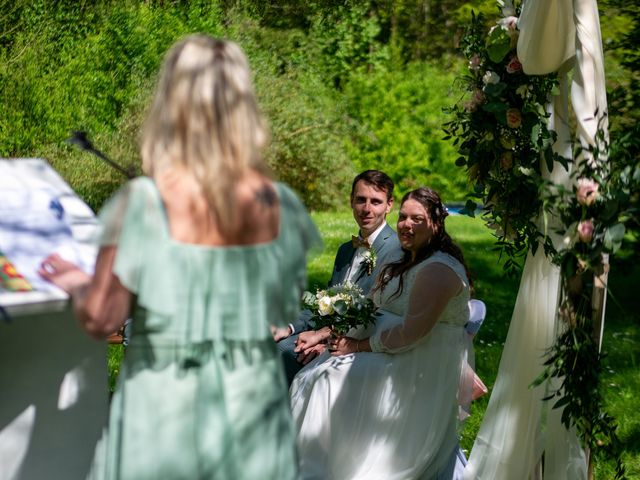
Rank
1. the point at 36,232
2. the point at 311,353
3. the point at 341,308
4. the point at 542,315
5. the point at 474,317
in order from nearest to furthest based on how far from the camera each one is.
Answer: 1. the point at 36,232
2. the point at 542,315
3. the point at 341,308
4. the point at 474,317
5. the point at 311,353


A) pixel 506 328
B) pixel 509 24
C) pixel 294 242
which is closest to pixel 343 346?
pixel 509 24

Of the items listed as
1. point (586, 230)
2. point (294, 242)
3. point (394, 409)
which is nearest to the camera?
point (294, 242)

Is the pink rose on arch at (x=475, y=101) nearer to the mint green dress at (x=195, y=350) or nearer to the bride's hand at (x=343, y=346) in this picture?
the bride's hand at (x=343, y=346)

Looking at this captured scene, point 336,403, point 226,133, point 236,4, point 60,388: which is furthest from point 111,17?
point 226,133

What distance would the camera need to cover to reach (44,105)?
11.4 metres

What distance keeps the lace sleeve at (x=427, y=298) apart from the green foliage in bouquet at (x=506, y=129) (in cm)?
30

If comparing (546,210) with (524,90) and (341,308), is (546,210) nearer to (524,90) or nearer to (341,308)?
(524,90)

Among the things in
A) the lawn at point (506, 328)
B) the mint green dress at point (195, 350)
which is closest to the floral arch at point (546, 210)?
the lawn at point (506, 328)

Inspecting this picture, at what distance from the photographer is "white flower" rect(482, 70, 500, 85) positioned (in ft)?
13.8

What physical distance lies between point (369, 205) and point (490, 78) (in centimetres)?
117

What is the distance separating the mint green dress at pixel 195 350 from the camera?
2.43 meters

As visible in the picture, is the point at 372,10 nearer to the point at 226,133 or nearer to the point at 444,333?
the point at 444,333

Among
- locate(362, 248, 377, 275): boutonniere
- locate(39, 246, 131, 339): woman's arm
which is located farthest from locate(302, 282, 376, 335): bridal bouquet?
locate(39, 246, 131, 339): woman's arm

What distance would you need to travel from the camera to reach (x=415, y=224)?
15.0ft
